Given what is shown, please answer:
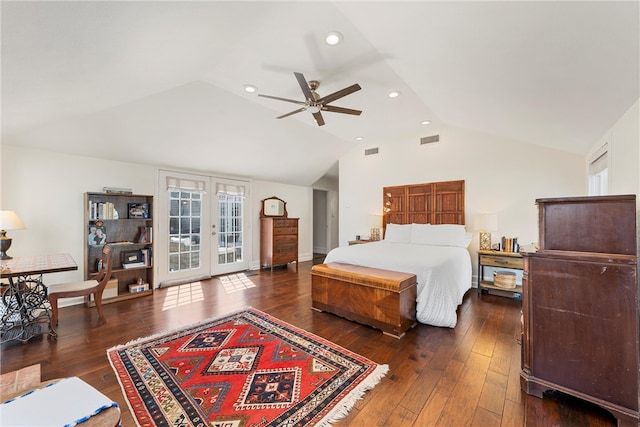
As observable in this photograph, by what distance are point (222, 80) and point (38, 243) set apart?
321cm

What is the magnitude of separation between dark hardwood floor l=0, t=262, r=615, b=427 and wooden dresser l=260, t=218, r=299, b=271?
1.93m

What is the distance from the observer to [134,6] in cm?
145

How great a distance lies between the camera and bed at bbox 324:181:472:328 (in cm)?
281

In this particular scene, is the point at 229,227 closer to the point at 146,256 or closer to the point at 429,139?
the point at 146,256

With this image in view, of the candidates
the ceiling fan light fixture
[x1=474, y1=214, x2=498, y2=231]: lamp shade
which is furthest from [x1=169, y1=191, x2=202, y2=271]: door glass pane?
[x1=474, y1=214, x2=498, y2=231]: lamp shade

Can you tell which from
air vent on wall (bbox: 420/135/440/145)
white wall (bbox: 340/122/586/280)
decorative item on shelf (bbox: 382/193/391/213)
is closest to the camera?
white wall (bbox: 340/122/586/280)

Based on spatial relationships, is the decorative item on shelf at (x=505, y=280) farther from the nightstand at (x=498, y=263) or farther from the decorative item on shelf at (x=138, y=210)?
the decorative item on shelf at (x=138, y=210)

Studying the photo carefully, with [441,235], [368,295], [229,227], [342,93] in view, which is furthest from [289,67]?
[229,227]

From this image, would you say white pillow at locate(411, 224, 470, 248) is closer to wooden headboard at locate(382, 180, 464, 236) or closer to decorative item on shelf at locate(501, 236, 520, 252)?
wooden headboard at locate(382, 180, 464, 236)

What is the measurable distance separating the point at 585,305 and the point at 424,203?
3.50m

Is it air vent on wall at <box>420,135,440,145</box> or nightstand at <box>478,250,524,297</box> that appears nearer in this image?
nightstand at <box>478,250,524,297</box>

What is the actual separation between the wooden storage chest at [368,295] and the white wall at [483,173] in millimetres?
2498

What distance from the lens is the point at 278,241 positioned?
5.99 m

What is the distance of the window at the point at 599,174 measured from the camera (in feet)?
9.36
